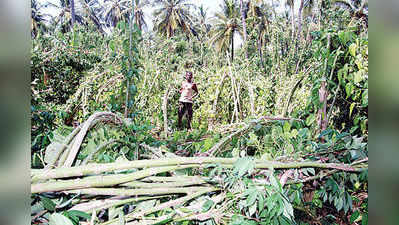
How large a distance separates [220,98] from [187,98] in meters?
0.17

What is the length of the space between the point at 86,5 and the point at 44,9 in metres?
0.16

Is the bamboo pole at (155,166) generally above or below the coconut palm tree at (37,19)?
below

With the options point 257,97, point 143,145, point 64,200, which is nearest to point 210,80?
point 257,97

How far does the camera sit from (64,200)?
0.76 metres

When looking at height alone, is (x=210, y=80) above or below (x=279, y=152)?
above

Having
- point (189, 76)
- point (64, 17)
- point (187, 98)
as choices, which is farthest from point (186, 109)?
point (64, 17)


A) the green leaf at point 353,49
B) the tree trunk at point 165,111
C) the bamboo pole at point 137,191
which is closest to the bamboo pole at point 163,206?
the bamboo pole at point 137,191

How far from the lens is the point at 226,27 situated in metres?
1.31

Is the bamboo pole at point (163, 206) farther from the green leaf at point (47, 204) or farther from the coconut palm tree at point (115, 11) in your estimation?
the coconut palm tree at point (115, 11)

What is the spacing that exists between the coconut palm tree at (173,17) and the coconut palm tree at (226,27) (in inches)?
4.3

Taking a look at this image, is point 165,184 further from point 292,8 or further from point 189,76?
point 292,8

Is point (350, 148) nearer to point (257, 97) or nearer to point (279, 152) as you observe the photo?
point (279, 152)

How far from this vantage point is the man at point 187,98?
1316mm

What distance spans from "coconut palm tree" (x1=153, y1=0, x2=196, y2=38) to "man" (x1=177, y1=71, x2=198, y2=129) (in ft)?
0.65
